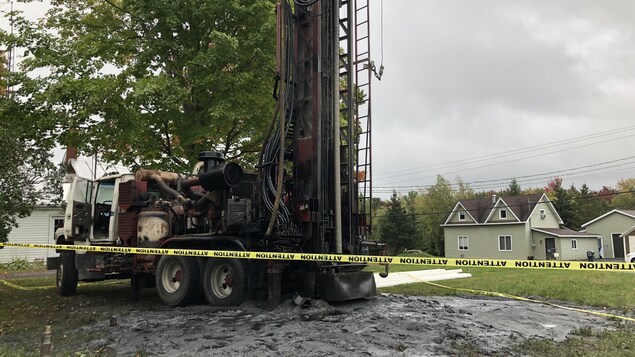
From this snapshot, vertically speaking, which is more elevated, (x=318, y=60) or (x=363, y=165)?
(x=318, y=60)

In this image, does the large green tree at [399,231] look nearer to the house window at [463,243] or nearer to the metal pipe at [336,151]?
the house window at [463,243]

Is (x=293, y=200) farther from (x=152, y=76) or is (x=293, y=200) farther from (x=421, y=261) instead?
(x=152, y=76)

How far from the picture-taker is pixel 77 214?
38.8 ft

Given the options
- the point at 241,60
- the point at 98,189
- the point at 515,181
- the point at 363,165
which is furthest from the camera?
the point at 515,181

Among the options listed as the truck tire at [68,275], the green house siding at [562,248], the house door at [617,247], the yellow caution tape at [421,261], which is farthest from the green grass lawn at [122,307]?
the house door at [617,247]

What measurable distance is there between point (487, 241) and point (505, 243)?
5.04ft

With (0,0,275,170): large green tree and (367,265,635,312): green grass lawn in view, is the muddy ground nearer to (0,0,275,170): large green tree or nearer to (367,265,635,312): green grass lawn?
(367,265,635,312): green grass lawn

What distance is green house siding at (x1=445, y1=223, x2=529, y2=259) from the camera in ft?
140

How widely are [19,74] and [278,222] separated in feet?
29.5

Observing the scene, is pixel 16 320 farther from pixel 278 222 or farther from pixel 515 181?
pixel 515 181

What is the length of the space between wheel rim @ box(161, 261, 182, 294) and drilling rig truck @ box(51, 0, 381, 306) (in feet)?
0.06

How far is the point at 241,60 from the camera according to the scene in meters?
14.2

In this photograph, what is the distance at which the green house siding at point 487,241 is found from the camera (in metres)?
42.7

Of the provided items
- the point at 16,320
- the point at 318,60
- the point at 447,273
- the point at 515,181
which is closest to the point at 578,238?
the point at 515,181
